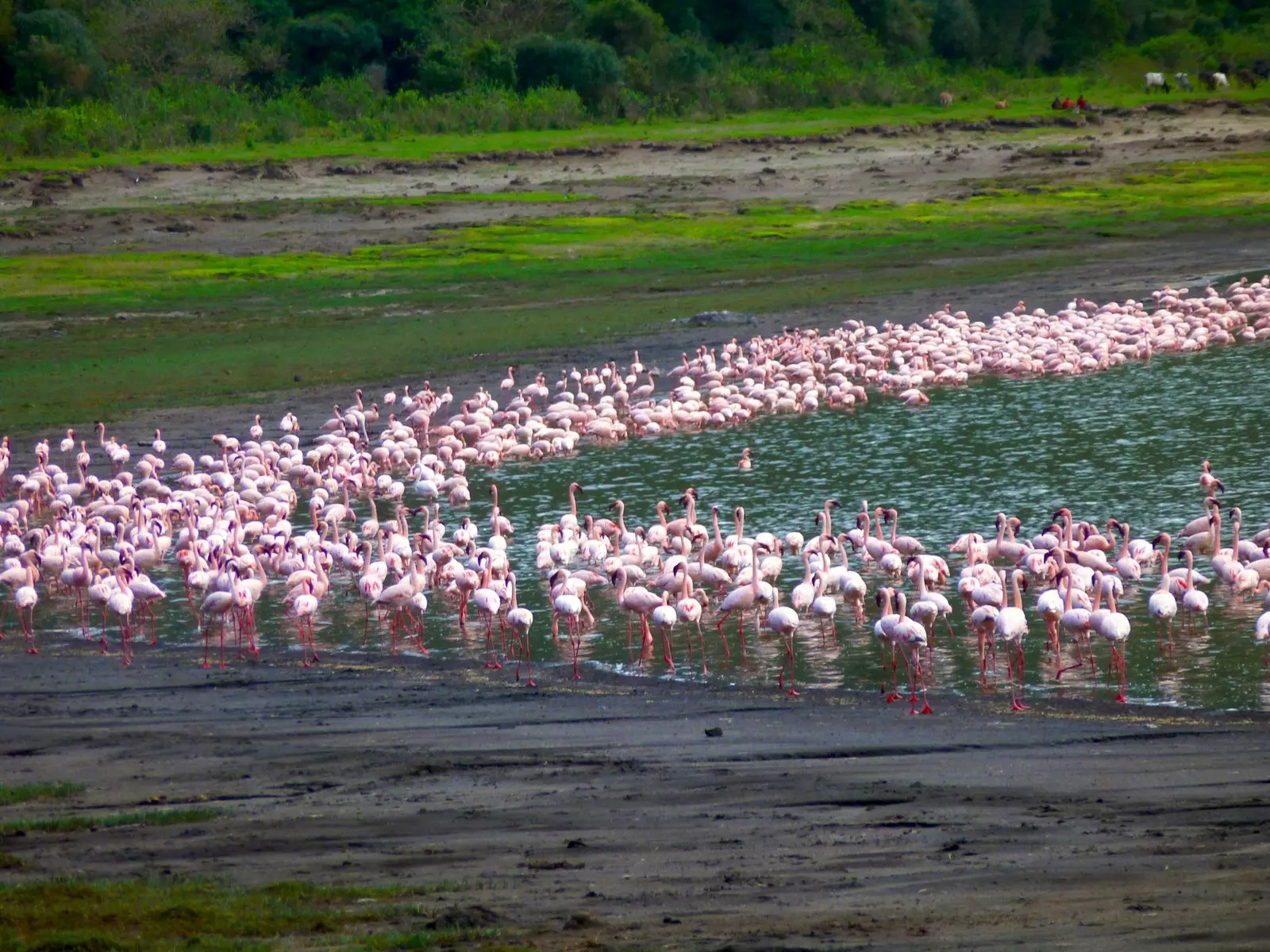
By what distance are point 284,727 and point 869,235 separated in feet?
78.2

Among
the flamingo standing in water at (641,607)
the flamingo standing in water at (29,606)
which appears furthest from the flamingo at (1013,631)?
the flamingo standing in water at (29,606)

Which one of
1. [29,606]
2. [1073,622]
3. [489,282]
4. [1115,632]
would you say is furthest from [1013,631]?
[489,282]

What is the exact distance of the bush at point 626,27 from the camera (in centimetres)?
4928

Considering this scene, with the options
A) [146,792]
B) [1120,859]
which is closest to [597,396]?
[146,792]

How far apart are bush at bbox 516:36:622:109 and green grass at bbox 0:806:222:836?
122 ft

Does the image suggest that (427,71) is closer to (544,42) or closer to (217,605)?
(544,42)

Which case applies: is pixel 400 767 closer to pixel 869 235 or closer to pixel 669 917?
pixel 669 917

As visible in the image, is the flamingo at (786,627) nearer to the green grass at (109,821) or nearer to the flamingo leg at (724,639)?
the flamingo leg at (724,639)

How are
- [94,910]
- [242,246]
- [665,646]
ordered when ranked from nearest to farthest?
[94,910] < [665,646] < [242,246]

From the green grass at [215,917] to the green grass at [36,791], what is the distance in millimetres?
1590

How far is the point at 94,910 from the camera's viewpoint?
21.7ft

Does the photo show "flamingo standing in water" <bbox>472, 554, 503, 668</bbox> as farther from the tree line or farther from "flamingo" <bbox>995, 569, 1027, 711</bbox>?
the tree line

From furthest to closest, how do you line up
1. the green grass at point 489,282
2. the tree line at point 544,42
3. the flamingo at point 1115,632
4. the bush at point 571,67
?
1. the bush at point 571,67
2. the tree line at point 544,42
3. the green grass at point 489,282
4. the flamingo at point 1115,632

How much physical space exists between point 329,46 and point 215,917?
43.2m
